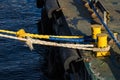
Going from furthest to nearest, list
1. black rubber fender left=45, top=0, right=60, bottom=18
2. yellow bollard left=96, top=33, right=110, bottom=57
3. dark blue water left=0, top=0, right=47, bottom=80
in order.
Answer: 1. dark blue water left=0, top=0, right=47, bottom=80
2. black rubber fender left=45, top=0, right=60, bottom=18
3. yellow bollard left=96, top=33, right=110, bottom=57

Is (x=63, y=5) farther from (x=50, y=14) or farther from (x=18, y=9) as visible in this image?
(x=18, y=9)

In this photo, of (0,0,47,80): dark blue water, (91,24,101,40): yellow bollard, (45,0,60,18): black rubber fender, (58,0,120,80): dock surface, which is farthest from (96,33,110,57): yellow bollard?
(0,0,47,80): dark blue water

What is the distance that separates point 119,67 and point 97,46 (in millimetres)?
921

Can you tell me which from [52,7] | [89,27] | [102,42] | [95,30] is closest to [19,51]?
[52,7]

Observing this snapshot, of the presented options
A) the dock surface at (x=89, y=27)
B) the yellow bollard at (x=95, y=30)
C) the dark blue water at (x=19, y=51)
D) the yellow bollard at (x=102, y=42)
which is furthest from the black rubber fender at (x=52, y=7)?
the yellow bollard at (x=102, y=42)

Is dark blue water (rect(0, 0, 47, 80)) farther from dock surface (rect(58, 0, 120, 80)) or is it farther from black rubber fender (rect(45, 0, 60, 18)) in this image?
dock surface (rect(58, 0, 120, 80))

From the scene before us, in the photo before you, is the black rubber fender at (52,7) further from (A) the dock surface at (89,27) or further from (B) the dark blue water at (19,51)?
(B) the dark blue water at (19,51)

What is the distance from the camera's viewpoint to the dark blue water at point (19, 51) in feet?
53.3

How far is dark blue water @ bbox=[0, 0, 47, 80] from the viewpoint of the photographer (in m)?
16.2

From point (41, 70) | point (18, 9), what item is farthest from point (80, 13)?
point (18, 9)

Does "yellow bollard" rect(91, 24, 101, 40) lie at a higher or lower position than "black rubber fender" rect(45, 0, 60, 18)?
lower

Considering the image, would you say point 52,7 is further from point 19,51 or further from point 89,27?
point 19,51

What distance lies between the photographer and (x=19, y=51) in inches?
738

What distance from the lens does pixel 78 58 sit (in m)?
10.1
